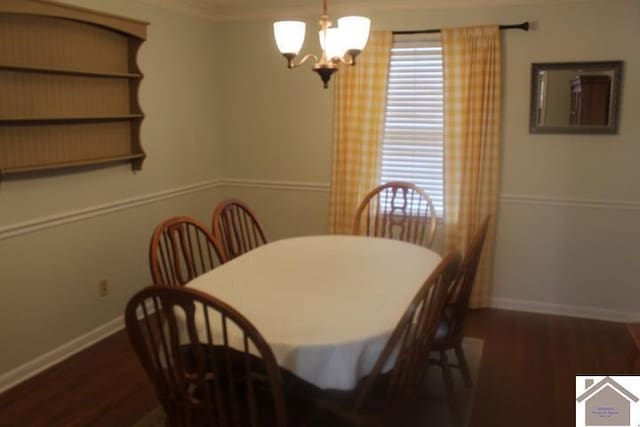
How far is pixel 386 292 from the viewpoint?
7.47ft

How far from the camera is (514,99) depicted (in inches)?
150

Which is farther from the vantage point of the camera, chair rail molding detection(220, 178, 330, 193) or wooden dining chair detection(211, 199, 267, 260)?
chair rail molding detection(220, 178, 330, 193)

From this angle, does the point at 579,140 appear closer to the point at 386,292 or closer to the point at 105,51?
the point at 386,292

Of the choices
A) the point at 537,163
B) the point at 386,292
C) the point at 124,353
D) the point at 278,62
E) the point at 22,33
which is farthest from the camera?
the point at 278,62

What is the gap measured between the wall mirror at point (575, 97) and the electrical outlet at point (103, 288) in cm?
295

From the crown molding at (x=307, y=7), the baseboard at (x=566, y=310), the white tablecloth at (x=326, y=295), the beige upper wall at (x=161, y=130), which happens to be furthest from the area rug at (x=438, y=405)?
the crown molding at (x=307, y=7)

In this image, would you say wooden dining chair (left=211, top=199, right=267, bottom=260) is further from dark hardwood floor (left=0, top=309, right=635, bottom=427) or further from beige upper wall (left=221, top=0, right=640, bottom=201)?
beige upper wall (left=221, top=0, right=640, bottom=201)

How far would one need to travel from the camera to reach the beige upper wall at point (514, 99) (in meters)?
3.57

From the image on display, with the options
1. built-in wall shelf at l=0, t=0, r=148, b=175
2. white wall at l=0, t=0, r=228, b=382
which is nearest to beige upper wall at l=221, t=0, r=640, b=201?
white wall at l=0, t=0, r=228, b=382

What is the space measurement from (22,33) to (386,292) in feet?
7.13

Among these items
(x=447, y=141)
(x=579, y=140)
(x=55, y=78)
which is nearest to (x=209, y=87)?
(x=55, y=78)

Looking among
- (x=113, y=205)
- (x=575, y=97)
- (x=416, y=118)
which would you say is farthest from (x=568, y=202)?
(x=113, y=205)

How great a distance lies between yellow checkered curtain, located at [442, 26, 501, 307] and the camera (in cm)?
374

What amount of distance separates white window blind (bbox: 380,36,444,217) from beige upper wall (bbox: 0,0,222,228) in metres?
1.44
